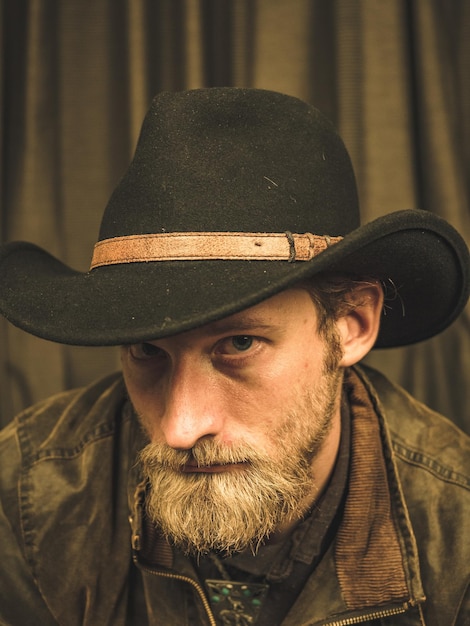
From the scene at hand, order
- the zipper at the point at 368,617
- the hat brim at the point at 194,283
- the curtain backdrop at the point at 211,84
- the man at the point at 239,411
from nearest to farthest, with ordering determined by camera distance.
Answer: the hat brim at the point at 194,283, the man at the point at 239,411, the zipper at the point at 368,617, the curtain backdrop at the point at 211,84

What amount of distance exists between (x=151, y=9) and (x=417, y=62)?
68cm

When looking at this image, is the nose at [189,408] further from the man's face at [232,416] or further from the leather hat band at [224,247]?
the leather hat band at [224,247]

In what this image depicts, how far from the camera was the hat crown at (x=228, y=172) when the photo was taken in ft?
3.61

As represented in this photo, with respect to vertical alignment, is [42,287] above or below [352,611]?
above

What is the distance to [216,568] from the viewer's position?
4.66ft

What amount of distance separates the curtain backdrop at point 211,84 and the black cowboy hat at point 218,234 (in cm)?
55

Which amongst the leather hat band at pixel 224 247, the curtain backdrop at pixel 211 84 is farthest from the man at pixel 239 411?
the curtain backdrop at pixel 211 84

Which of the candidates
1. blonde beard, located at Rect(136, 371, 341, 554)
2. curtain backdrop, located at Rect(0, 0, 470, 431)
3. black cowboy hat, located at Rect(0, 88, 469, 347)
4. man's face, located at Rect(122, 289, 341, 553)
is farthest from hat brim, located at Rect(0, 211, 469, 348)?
curtain backdrop, located at Rect(0, 0, 470, 431)

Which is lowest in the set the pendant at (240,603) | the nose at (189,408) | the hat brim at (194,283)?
the pendant at (240,603)

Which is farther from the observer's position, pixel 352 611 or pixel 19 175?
pixel 19 175

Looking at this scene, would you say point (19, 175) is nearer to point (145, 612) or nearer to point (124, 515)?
point (124, 515)

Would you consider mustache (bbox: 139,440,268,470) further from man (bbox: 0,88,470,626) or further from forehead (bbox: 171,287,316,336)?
forehead (bbox: 171,287,316,336)

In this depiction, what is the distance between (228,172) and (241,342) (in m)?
0.27

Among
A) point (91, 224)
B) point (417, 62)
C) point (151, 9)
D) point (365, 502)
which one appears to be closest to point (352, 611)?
point (365, 502)
